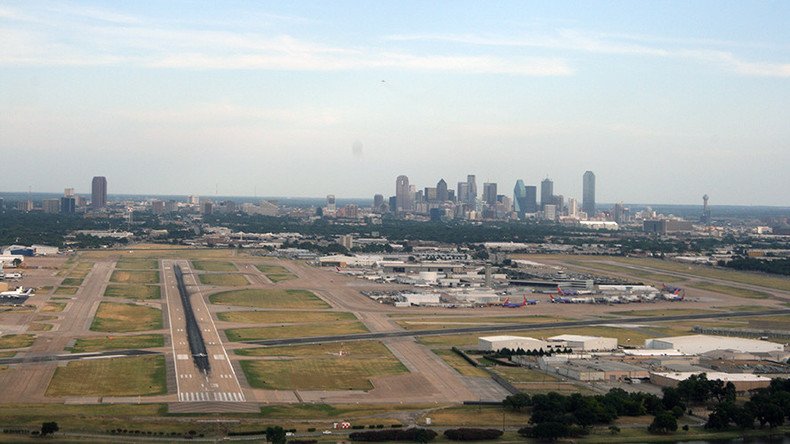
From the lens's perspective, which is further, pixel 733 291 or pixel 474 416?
pixel 733 291

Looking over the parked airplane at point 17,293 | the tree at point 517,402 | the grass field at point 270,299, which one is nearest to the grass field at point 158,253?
the grass field at point 270,299

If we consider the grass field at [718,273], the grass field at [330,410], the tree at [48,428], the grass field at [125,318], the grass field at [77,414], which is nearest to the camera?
the tree at [48,428]

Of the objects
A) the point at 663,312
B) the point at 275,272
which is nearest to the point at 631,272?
the point at 663,312

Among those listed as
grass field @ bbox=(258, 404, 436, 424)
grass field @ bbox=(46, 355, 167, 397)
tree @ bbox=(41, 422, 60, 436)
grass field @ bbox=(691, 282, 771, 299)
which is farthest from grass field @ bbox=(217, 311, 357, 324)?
grass field @ bbox=(691, 282, 771, 299)

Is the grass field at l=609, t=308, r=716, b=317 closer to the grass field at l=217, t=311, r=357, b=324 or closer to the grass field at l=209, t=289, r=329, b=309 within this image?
the grass field at l=217, t=311, r=357, b=324

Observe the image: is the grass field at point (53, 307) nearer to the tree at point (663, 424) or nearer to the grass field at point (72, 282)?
the grass field at point (72, 282)

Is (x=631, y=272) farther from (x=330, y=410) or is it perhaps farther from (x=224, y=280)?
(x=330, y=410)
